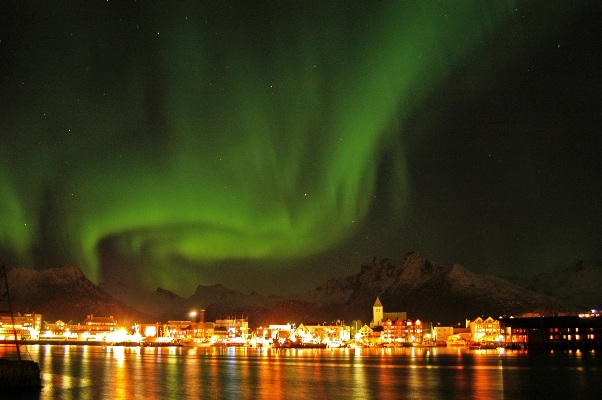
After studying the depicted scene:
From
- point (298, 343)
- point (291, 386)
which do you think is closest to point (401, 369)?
point (291, 386)

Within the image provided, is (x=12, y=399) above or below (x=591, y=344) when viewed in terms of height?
above

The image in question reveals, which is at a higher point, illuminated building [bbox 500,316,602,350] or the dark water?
the dark water

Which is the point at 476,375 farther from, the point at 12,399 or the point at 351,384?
the point at 12,399

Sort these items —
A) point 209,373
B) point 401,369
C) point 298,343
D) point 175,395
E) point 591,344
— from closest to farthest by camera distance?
point 175,395
point 209,373
point 401,369
point 591,344
point 298,343

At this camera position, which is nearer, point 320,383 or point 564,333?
point 320,383

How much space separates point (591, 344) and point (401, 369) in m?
92.6

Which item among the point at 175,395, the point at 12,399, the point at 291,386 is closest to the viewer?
the point at 12,399

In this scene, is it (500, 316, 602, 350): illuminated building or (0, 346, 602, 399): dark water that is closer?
(0, 346, 602, 399): dark water

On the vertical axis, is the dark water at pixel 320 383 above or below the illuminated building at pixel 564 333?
above

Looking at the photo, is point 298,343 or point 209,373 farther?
point 298,343

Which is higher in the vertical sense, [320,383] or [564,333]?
[320,383]

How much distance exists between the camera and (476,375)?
246ft

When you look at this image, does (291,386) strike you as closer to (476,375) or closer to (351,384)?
(351,384)

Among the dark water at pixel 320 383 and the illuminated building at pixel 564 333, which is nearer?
the dark water at pixel 320 383
